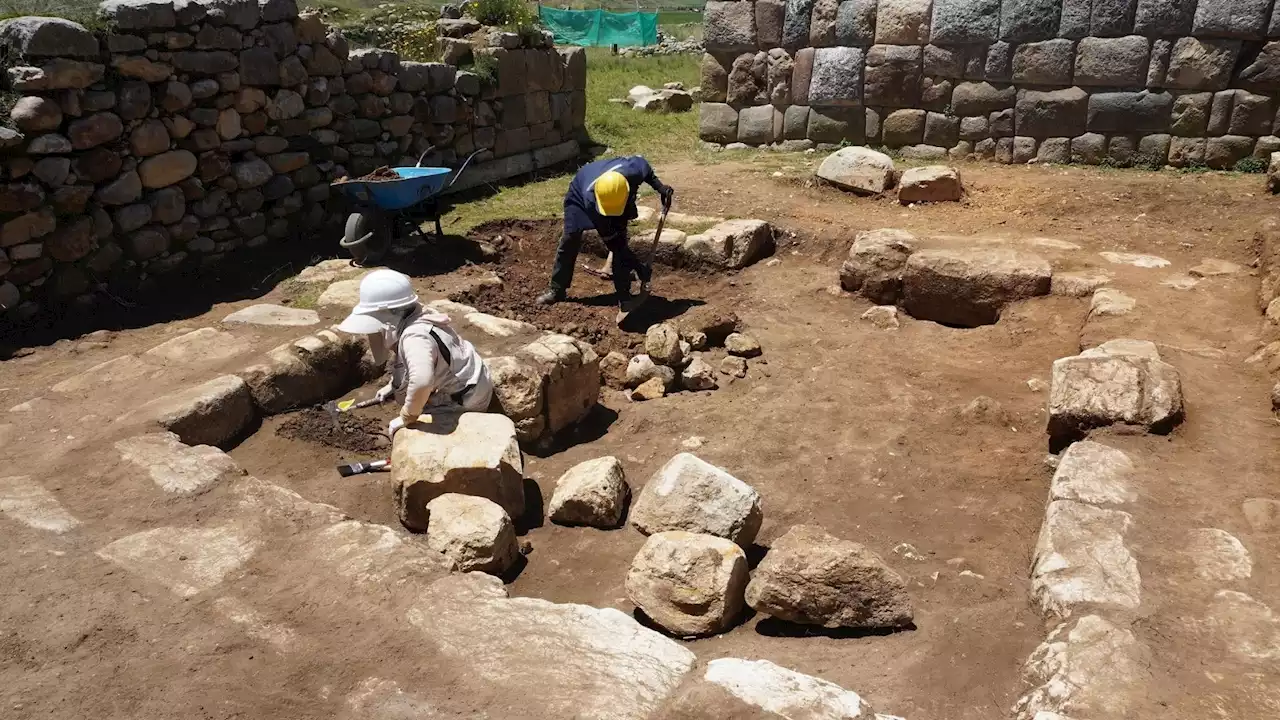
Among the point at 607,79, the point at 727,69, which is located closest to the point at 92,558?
the point at 727,69

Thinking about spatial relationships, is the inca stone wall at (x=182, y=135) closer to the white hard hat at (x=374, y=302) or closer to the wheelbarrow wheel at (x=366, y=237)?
the wheelbarrow wheel at (x=366, y=237)

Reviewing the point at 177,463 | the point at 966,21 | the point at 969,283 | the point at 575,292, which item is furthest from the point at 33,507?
the point at 966,21

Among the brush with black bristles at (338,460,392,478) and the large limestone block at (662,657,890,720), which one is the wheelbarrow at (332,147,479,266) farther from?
the large limestone block at (662,657,890,720)

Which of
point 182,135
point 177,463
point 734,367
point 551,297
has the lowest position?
point 734,367

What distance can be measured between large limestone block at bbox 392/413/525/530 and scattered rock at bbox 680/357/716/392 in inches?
75.4

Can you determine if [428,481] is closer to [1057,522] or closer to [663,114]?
[1057,522]

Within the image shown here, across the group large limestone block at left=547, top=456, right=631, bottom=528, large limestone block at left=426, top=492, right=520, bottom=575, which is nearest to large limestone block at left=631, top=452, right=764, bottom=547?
large limestone block at left=547, top=456, right=631, bottom=528

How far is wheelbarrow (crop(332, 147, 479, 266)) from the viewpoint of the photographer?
7.69 m

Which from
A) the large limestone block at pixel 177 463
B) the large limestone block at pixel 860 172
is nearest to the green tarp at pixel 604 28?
the large limestone block at pixel 860 172

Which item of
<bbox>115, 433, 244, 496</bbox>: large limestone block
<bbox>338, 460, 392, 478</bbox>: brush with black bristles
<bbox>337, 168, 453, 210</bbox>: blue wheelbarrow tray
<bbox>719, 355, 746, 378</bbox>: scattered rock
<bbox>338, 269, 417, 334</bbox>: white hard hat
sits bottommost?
<bbox>719, 355, 746, 378</bbox>: scattered rock

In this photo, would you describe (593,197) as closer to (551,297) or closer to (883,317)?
(551,297)

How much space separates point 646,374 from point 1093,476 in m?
3.00

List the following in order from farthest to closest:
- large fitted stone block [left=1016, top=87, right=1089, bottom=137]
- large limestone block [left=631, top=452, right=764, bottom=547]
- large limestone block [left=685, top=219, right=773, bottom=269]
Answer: large fitted stone block [left=1016, top=87, right=1089, bottom=137], large limestone block [left=685, top=219, right=773, bottom=269], large limestone block [left=631, top=452, right=764, bottom=547]

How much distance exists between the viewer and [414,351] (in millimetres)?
4793
